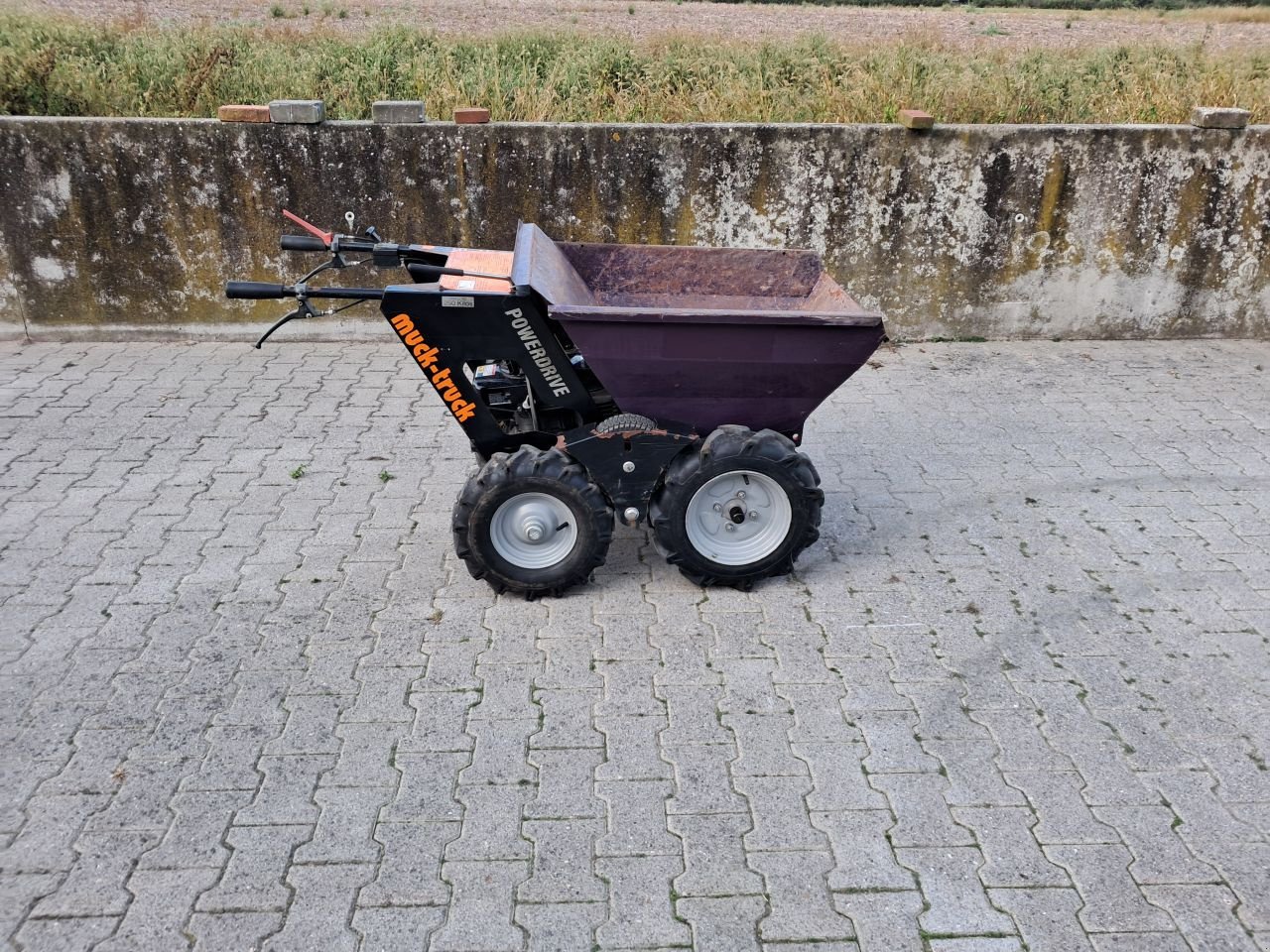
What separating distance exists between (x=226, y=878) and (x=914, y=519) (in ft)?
12.4

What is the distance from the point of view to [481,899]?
3.34 meters

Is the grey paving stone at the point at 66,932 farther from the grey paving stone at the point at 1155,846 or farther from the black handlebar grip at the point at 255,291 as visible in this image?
the grey paving stone at the point at 1155,846

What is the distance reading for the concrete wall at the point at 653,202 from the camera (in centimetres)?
790

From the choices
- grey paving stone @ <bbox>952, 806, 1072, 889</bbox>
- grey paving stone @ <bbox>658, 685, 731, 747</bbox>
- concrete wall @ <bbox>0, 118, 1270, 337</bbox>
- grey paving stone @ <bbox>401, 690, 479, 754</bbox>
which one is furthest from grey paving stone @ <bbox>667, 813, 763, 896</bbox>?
concrete wall @ <bbox>0, 118, 1270, 337</bbox>

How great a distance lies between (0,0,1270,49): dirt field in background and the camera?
44.8 ft

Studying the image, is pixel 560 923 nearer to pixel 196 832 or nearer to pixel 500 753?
pixel 500 753

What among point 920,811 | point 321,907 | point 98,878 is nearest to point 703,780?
point 920,811

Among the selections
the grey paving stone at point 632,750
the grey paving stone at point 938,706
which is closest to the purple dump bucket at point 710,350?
the grey paving stone at point 938,706

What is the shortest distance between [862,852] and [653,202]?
223 inches

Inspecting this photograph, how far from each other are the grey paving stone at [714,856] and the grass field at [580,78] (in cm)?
630

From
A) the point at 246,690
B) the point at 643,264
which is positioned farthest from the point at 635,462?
the point at 246,690

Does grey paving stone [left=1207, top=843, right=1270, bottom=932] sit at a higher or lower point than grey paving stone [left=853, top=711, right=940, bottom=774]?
higher

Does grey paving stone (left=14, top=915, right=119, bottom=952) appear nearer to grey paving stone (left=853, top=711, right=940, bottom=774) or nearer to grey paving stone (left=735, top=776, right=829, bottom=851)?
grey paving stone (left=735, top=776, right=829, bottom=851)

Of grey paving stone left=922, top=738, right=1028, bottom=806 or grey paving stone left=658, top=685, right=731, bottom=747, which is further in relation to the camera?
grey paving stone left=658, top=685, right=731, bottom=747
